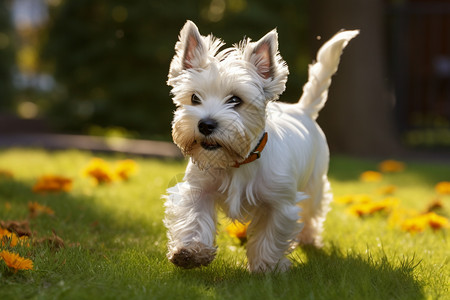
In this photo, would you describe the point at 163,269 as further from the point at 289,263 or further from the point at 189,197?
the point at 289,263

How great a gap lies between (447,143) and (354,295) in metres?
11.8

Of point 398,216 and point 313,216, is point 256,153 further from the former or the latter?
point 398,216

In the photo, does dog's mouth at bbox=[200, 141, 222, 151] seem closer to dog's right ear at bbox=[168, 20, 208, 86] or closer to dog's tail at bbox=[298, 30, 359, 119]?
dog's right ear at bbox=[168, 20, 208, 86]

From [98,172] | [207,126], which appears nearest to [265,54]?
[207,126]

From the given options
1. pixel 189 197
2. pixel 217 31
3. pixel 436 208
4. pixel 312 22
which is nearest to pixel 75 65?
pixel 217 31

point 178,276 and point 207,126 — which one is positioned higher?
point 207,126

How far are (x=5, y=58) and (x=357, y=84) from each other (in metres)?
14.0

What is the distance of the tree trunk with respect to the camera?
436 inches

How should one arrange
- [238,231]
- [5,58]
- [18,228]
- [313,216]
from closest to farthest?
[18,228], [238,231], [313,216], [5,58]

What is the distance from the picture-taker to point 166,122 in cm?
1471

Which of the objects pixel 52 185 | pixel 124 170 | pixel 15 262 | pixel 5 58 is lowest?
pixel 5 58

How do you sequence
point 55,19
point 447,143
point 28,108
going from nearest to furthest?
point 447,143 → point 55,19 → point 28,108

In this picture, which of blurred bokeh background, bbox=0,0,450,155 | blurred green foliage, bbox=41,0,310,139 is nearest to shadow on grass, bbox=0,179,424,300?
blurred bokeh background, bbox=0,0,450,155

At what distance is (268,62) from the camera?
140 inches
